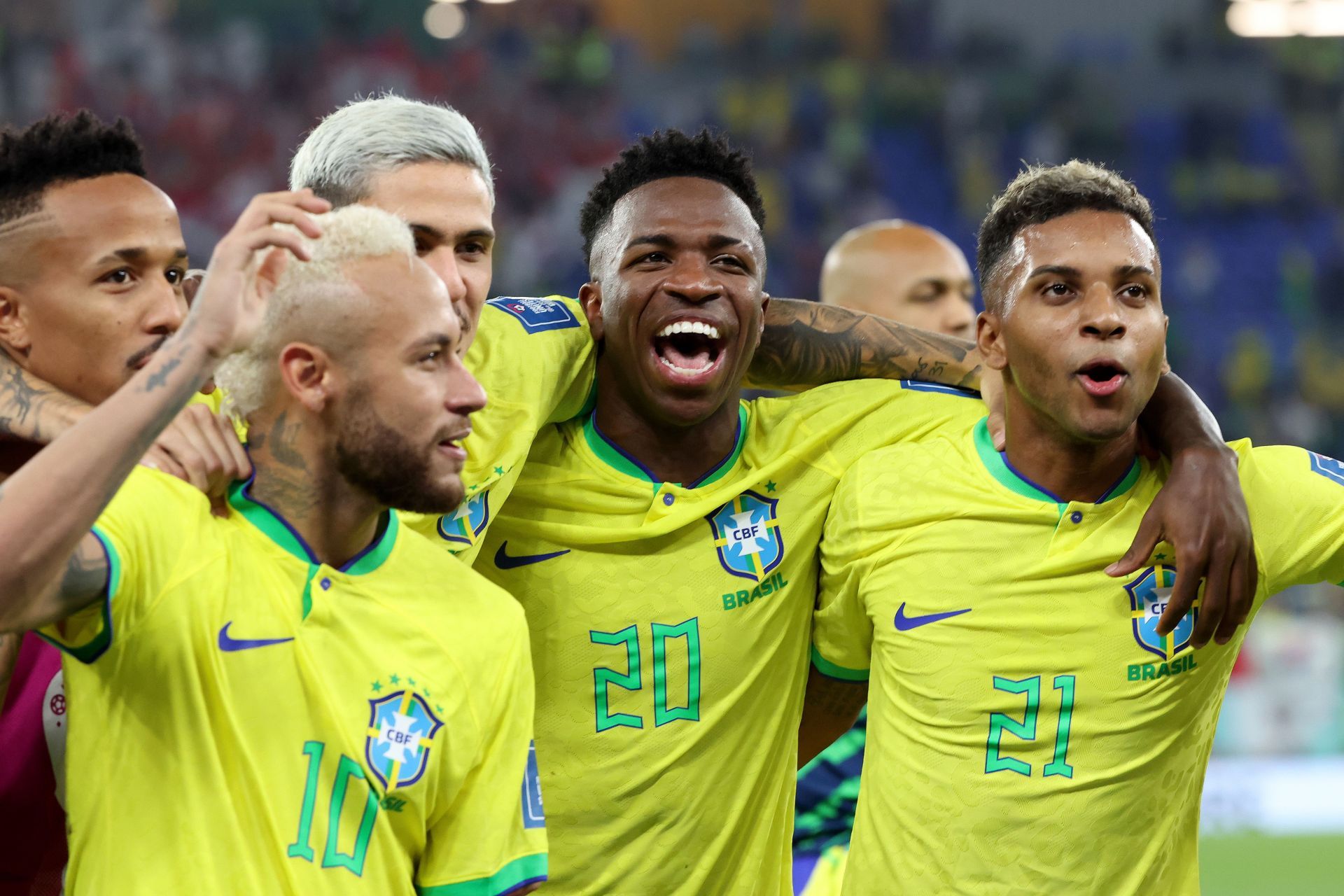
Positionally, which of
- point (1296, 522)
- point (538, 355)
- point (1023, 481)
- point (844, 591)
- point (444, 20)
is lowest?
point (844, 591)

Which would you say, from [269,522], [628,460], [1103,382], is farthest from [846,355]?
[269,522]

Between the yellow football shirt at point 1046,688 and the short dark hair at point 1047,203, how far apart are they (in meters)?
0.50

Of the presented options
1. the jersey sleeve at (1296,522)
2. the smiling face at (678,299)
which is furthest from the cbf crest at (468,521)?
the jersey sleeve at (1296,522)

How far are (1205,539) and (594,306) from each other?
4.78 ft

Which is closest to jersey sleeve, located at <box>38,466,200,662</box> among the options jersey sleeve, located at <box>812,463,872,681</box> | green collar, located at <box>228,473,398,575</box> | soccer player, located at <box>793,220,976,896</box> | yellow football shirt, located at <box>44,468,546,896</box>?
yellow football shirt, located at <box>44,468,546,896</box>

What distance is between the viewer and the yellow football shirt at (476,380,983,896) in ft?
10.6

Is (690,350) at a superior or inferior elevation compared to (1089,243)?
inferior

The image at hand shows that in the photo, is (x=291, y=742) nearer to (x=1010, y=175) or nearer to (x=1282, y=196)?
(x=1010, y=175)

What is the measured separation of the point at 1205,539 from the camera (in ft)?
9.39

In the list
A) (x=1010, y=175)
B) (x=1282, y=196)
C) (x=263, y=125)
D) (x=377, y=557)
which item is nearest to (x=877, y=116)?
(x=1010, y=175)

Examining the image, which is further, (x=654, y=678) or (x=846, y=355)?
(x=846, y=355)

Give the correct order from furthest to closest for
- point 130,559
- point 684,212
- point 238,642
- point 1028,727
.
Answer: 1. point 684,212
2. point 1028,727
3. point 238,642
4. point 130,559

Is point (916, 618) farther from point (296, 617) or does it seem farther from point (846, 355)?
point (296, 617)

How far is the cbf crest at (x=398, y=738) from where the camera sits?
2.23 metres
